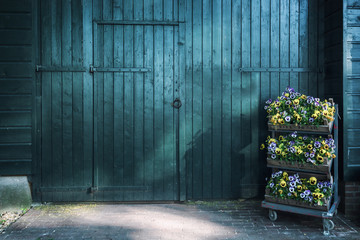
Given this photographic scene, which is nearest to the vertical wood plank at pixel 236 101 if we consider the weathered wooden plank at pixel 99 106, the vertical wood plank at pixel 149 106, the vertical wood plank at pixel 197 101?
the vertical wood plank at pixel 197 101

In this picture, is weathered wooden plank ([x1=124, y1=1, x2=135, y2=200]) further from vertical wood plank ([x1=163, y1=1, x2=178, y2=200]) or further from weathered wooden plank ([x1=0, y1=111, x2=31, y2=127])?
weathered wooden plank ([x1=0, y1=111, x2=31, y2=127])

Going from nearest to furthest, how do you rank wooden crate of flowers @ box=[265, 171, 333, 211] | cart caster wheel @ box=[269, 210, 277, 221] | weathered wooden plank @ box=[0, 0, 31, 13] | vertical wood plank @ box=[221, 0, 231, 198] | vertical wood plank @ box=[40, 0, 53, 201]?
wooden crate of flowers @ box=[265, 171, 333, 211] < cart caster wheel @ box=[269, 210, 277, 221] < weathered wooden plank @ box=[0, 0, 31, 13] < vertical wood plank @ box=[40, 0, 53, 201] < vertical wood plank @ box=[221, 0, 231, 198]

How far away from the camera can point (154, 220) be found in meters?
3.69

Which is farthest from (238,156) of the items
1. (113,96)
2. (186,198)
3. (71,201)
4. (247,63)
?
(71,201)

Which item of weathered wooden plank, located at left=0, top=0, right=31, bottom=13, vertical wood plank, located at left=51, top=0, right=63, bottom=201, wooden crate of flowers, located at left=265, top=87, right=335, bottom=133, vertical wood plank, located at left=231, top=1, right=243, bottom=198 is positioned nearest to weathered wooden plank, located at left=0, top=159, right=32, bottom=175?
vertical wood plank, located at left=51, top=0, right=63, bottom=201

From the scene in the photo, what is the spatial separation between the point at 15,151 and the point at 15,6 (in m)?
1.92

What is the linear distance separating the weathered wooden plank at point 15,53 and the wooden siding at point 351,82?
4.14 meters

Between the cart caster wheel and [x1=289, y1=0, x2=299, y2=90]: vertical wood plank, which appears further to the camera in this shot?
[x1=289, y1=0, x2=299, y2=90]: vertical wood plank

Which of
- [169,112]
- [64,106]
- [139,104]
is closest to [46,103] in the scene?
[64,106]

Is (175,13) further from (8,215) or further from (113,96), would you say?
(8,215)

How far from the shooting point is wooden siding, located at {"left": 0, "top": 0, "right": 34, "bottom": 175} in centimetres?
407

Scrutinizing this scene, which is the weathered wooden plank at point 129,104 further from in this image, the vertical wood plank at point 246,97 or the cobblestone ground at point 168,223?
the vertical wood plank at point 246,97

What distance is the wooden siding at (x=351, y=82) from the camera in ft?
12.9

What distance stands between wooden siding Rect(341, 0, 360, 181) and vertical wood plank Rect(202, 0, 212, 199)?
67.9 inches
